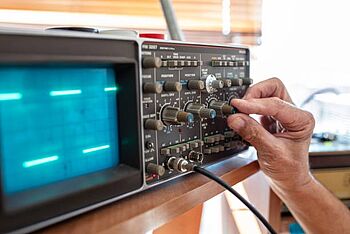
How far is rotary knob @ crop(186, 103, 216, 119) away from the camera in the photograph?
1.75 feet

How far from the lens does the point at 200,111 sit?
537mm

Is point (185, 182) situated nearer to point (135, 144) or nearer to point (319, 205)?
point (135, 144)

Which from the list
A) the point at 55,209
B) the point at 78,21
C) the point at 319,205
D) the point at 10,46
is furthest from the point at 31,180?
the point at 78,21

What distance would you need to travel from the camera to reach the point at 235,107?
58 cm

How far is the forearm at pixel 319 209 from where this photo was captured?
72cm

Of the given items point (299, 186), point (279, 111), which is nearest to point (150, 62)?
point (279, 111)

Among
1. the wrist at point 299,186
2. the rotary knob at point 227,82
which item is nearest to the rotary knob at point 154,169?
the rotary knob at point 227,82

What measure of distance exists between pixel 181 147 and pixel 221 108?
11cm

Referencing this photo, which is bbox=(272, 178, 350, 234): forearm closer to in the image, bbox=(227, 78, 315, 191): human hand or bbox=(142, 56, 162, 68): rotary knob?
bbox=(227, 78, 315, 191): human hand

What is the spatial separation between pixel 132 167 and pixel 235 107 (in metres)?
0.21

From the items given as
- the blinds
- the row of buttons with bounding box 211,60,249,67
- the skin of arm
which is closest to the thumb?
the skin of arm

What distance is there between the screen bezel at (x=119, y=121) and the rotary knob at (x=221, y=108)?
17cm

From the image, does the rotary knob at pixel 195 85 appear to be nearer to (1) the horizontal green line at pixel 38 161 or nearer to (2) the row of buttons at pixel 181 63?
(2) the row of buttons at pixel 181 63

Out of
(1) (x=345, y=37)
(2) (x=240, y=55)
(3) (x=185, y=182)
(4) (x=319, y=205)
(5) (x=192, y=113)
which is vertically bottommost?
(4) (x=319, y=205)
